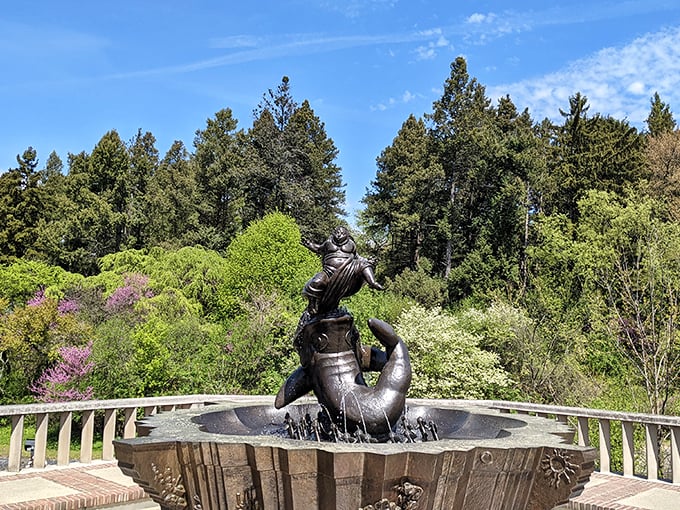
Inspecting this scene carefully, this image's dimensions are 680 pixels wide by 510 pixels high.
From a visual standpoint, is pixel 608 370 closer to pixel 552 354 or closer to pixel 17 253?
pixel 552 354

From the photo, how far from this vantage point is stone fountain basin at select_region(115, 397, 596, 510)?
366 centimetres

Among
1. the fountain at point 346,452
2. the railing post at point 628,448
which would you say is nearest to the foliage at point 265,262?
the railing post at point 628,448

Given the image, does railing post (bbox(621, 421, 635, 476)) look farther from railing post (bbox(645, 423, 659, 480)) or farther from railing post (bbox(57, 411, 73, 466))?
railing post (bbox(57, 411, 73, 466))

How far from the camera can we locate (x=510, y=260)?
1158 inches

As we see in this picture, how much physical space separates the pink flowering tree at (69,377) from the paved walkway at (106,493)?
27.2ft

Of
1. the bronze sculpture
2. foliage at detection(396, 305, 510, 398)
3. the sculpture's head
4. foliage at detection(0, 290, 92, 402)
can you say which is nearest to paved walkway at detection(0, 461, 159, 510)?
the bronze sculpture

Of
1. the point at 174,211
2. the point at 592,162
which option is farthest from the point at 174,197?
the point at 592,162

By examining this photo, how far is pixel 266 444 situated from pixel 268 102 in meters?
34.5

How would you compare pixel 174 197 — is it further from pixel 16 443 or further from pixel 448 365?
pixel 16 443

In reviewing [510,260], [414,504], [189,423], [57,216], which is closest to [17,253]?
[57,216]

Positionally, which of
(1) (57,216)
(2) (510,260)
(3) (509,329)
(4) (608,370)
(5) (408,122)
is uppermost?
(5) (408,122)

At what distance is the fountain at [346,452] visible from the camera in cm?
368

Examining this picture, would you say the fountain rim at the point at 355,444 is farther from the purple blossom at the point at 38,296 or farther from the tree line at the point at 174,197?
the tree line at the point at 174,197

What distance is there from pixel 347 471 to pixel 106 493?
357 cm
